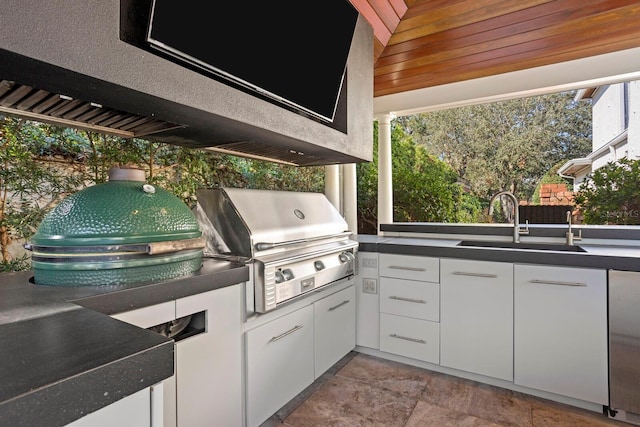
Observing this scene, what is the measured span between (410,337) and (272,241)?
1.34 metres

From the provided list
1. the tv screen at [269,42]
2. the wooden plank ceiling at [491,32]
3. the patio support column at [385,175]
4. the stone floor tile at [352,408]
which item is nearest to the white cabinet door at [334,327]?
the stone floor tile at [352,408]

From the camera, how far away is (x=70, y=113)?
143 centimetres

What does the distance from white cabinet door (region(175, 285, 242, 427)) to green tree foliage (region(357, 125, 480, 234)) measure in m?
2.80

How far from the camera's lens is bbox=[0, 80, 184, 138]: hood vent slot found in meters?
1.21

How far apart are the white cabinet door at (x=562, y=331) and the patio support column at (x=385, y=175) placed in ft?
Answer: 5.13

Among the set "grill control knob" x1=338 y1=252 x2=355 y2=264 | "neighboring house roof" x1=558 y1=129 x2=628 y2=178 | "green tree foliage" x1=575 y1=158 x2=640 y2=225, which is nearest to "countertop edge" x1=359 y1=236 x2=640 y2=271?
"grill control knob" x1=338 y1=252 x2=355 y2=264

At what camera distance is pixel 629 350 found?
1.89 meters

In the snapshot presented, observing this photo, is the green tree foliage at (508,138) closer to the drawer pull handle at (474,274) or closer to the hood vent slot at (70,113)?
the drawer pull handle at (474,274)

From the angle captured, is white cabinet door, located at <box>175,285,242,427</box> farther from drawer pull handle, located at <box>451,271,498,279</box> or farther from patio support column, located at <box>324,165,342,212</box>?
patio support column, located at <box>324,165,342,212</box>

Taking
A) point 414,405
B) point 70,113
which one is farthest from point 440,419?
point 70,113

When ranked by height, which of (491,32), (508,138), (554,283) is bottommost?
(554,283)

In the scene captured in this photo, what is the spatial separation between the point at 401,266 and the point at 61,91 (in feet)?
7.23

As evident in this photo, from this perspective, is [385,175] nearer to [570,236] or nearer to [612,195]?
[570,236]

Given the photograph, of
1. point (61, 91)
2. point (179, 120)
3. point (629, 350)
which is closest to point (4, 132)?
point (61, 91)
